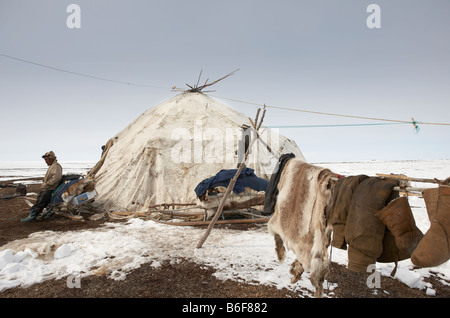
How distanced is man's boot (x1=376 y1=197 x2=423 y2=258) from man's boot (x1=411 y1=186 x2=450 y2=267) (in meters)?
0.24

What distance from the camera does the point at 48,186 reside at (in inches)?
370

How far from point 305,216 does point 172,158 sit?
912cm

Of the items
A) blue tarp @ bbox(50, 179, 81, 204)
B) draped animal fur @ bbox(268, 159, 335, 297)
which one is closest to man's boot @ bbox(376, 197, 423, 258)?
draped animal fur @ bbox(268, 159, 335, 297)

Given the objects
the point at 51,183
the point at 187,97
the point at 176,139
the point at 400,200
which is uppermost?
the point at 187,97

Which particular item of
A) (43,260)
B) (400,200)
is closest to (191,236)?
(43,260)

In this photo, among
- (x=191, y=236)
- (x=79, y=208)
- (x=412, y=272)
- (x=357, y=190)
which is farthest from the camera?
(x=79, y=208)

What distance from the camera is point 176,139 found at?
40.9ft

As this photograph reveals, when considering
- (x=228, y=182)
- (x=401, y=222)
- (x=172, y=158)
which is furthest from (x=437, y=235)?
(x=172, y=158)

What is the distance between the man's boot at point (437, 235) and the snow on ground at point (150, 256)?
2.27m

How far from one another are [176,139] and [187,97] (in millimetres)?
4396

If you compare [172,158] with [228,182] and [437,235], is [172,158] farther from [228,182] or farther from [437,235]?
[437,235]

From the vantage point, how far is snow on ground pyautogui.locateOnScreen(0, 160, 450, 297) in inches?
186

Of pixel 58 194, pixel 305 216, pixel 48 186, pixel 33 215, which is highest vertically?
pixel 305 216
